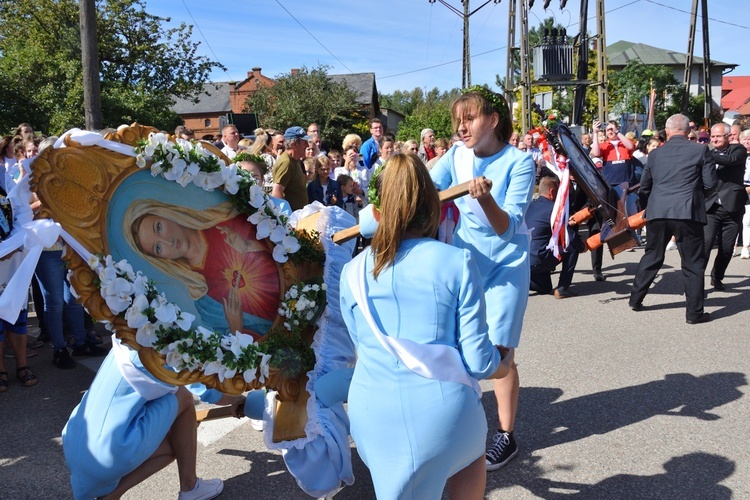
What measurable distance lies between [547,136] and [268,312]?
5884 millimetres

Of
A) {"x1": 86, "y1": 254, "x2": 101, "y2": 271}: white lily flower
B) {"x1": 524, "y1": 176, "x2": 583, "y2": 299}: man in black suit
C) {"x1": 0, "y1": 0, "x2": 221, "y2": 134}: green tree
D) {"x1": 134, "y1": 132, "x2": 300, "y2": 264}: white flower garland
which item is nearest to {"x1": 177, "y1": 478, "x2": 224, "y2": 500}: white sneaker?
{"x1": 134, "y1": 132, "x2": 300, "y2": 264}: white flower garland

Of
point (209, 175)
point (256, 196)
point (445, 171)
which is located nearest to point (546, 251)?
point (445, 171)

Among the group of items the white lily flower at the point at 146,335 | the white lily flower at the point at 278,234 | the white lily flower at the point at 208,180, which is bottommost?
the white lily flower at the point at 146,335

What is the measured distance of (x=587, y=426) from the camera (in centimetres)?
412

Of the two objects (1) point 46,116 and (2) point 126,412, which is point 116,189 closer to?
(2) point 126,412

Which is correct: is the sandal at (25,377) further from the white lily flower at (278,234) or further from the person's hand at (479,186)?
the person's hand at (479,186)

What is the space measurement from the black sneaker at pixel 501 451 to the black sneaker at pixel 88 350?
3.94 meters

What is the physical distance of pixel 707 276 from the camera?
8719 millimetres

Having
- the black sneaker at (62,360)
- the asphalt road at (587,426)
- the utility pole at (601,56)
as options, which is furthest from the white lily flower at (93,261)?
the utility pole at (601,56)

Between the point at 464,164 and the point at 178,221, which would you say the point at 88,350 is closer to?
the point at 178,221

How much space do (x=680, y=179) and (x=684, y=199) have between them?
8.5 inches

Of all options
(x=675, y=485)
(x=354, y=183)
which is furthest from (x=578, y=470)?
(x=354, y=183)

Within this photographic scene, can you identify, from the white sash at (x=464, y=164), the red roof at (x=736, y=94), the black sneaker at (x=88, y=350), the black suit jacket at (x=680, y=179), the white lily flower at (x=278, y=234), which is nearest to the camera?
the white lily flower at (x=278, y=234)

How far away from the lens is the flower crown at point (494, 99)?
3.27 m
